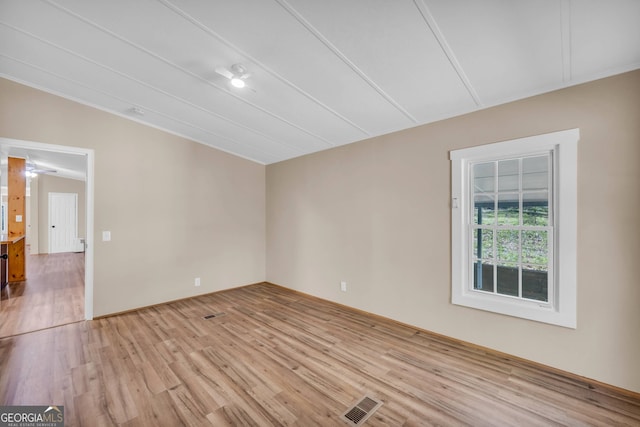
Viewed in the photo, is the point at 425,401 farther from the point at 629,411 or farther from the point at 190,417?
the point at 190,417

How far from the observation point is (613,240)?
206 centimetres

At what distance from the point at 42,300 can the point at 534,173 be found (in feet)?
23.2

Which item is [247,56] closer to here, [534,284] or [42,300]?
[534,284]

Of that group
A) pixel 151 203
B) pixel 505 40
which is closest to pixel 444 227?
pixel 505 40

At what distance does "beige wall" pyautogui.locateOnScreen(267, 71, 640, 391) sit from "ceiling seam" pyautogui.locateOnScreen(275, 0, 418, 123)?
2.19ft

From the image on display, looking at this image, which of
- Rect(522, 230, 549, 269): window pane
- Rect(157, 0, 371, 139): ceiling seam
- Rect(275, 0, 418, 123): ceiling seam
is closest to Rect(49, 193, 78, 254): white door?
Rect(157, 0, 371, 139): ceiling seam

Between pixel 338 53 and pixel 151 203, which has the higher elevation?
pixel 338 53

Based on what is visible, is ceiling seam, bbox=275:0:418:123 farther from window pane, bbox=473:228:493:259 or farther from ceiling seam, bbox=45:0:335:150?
window pane, bbox=473:228:493:259

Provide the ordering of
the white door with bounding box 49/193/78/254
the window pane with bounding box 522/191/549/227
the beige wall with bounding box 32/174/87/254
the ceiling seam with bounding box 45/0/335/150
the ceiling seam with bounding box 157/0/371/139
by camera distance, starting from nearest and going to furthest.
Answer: the ceiling seam with bounding box 157/0/371/139 < the ceiling seam with bounding box 45/0/335/150 < the window pane with bounding box 522/191/549/227 < the beige wall with bounding box 32/174/87/254 < the white door with bounding box 49/193/78/254

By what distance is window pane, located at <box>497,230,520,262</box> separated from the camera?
2611mm

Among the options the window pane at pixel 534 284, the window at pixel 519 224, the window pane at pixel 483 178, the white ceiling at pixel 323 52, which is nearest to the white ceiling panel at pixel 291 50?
the white ceiling at pixel 323 52

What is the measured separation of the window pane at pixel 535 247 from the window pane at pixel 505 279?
0.49 feet

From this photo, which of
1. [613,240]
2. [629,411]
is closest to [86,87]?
[613,240]

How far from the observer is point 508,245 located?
267cm
